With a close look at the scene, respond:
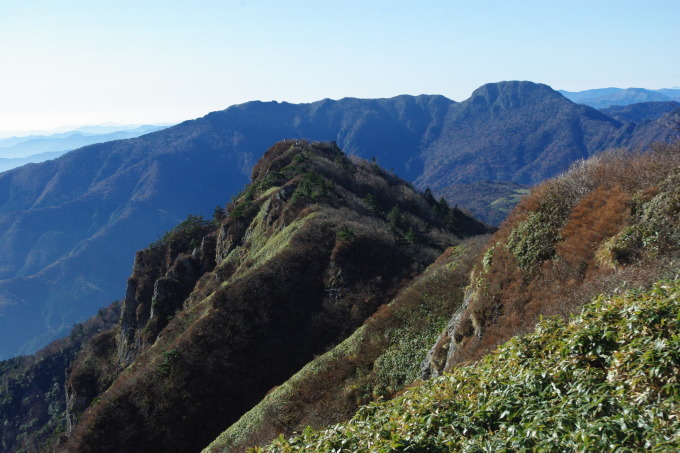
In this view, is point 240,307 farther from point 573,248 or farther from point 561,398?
point 561,398

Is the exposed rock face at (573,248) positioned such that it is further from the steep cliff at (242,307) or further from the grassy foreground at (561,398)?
the steep cliff at (242,307)

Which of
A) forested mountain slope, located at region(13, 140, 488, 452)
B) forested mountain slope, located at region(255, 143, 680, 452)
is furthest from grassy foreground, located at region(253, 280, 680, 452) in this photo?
forested mountain slope, located at region(13, 140, 488, 452)

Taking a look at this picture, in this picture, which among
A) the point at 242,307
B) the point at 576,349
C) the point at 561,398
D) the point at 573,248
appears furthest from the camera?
the point at 242,307

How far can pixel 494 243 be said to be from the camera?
787 inches

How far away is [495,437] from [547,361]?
2315mm

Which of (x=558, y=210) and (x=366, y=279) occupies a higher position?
(x=558, y=210)

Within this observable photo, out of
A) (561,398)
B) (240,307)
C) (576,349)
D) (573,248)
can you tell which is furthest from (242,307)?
(561,398)

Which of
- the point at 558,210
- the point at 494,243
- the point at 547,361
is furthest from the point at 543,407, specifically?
the point at 494,243

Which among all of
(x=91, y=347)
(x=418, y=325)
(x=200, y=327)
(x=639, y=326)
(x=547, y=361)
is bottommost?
(x=91, y=347)

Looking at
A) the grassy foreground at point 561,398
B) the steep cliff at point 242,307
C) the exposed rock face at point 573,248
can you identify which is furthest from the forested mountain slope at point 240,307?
the grassy foreground at point 561,398

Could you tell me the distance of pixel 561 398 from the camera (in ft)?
24.1

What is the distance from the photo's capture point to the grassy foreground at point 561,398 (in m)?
→ 6.35

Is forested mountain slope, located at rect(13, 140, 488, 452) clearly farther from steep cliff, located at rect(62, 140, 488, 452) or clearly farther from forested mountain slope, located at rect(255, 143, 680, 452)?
forested mountain slope, located at rect(255, 143, 680, 452)

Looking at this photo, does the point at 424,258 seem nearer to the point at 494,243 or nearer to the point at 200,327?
the point at 200,327
